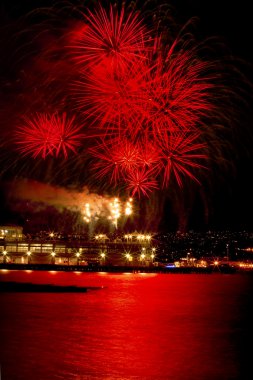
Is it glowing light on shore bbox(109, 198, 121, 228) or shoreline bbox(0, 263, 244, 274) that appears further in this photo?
glowing light on shore bbox(109, 198, 121, 228)

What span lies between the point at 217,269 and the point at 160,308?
21.3 metres

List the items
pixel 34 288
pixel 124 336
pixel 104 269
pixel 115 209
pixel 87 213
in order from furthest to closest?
pixel 87 213
pixel 115 209
pixel 104 269
pixel 34 288
pixel 124 336

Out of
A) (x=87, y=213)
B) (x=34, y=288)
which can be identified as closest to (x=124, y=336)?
(x=34, y=288)

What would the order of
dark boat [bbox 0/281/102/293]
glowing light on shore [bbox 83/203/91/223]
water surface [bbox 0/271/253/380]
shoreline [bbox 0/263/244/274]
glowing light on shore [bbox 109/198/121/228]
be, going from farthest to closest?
glowing light on shore [bbox 83/203/91/223] → glowing light on shore [bbox 109/198/121/228] → shoreline [bbox 0/263/244/274] → dark boat [bbox 0/281/102/293] → water surface [bbox 0/271/253/380]

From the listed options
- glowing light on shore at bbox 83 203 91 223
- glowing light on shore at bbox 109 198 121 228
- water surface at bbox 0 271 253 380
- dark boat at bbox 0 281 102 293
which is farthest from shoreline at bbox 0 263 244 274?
glowing light on shore at bbox 83 203 91 223

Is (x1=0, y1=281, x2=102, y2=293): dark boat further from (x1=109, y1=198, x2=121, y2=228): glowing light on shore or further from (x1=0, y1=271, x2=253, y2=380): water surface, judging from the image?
(x1=109, y1=198, x2=121, y2=228): glowing light on shore

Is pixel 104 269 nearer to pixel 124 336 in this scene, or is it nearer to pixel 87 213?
pixel 87 213

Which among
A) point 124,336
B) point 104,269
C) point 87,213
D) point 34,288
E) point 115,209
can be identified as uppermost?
point 87,213

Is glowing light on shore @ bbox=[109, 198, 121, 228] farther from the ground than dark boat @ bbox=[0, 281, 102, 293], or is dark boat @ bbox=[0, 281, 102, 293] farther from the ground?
glowing light on shore @ bbox=[109, 198, 121, 228]

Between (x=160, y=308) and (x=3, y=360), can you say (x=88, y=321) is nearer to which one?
(x=160, y=308)

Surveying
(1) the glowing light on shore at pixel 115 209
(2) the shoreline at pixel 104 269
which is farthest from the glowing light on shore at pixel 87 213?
(2) the shoreline at pixel 104 269

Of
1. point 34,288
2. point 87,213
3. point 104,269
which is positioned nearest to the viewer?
point 34,288

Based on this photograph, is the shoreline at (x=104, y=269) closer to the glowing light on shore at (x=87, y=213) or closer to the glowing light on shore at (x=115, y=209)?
the glowing light on shore at (x=115, y=209)

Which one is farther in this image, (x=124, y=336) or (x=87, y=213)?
(x=87, y=213)
